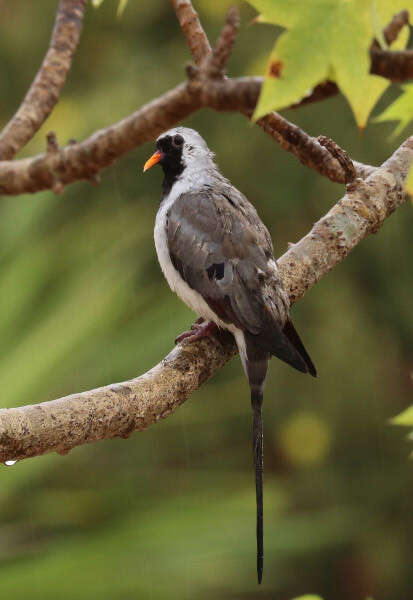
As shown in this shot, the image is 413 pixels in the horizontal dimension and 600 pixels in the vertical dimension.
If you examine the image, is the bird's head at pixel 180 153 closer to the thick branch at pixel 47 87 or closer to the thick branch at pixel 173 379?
the thick branch at pixel 173 379

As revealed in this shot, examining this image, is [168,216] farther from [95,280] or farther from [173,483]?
[173,483]

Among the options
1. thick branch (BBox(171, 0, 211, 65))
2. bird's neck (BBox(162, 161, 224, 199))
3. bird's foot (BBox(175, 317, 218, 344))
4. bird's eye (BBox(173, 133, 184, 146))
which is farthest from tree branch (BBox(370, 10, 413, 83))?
bird's eye (BBox(173, 133, 184, 146))

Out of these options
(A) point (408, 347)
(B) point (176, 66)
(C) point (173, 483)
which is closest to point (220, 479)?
(C) point (173, 483)

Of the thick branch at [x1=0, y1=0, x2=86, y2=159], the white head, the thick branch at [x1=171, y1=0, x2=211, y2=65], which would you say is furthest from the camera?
the white head

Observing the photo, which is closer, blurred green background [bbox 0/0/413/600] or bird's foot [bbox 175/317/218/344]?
bird's foot [bbox 175/317/218/344]

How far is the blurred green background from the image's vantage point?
3.93 m

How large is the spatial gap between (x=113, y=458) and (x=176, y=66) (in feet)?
8.81

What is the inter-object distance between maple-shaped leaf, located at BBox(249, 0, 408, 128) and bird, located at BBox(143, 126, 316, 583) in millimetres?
1222

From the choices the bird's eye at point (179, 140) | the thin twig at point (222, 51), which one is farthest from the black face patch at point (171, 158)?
the thin twig at point (222, 51)

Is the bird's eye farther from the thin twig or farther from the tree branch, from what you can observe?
the tree branch

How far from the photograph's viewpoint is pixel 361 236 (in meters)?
2.80

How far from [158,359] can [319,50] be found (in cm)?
281

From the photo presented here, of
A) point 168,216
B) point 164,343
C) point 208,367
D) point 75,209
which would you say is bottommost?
point 208,367

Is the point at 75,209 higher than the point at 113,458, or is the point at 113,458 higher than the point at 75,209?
the point at 75,209
